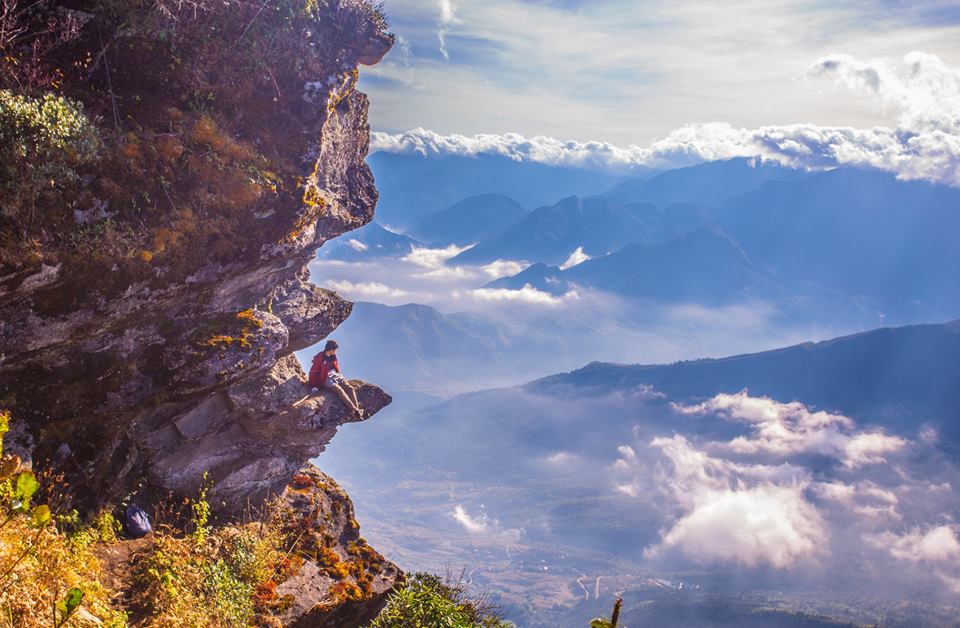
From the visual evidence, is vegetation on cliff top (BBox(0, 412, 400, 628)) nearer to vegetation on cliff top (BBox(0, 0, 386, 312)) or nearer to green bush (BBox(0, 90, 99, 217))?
vegetation on cliff top (BBox(0, 0, 386, 312))

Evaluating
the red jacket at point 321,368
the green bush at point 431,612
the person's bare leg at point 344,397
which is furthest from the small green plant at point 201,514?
the green bush at point 431,612

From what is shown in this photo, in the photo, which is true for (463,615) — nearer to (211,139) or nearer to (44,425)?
(44,425)

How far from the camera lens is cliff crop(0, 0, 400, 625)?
1210 cm

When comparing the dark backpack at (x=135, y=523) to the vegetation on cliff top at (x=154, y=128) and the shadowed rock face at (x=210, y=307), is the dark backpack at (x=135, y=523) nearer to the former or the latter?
the shadowed rock face at (x=210, y=307)

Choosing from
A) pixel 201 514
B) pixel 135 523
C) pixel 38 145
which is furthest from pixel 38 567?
pixel 38 145

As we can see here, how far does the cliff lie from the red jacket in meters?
0.72

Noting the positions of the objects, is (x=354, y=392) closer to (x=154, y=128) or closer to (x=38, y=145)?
(x=154, y=128)

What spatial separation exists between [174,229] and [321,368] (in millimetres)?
7434

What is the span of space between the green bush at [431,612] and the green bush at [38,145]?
434 inches

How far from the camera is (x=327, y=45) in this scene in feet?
60.2

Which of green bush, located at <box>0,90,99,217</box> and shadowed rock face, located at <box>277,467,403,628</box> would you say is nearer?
green bush, located at <box>0,90,99,217</box>

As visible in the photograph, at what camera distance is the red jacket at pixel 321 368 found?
65.3 feet

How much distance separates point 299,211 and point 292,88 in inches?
164

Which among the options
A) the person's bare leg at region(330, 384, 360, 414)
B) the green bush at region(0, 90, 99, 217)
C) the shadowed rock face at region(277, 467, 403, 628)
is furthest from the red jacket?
the green bush at region(0, 90, 99, 217)
